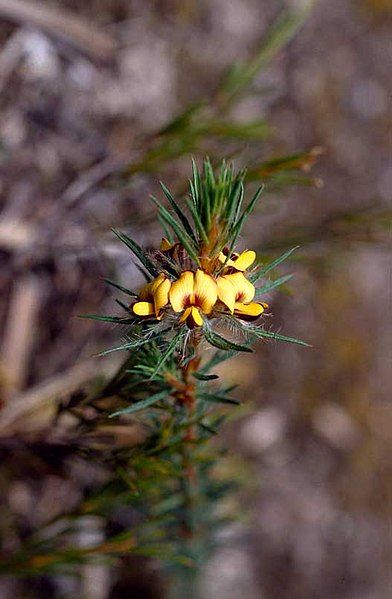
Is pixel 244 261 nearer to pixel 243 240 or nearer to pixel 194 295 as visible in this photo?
pixel 194 295

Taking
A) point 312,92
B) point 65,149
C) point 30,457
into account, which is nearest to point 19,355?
point 30,457

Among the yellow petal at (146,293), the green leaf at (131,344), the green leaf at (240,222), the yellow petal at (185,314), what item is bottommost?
the green leaf at (131,344)

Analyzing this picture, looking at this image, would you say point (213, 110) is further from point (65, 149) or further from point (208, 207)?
point (208, 207)

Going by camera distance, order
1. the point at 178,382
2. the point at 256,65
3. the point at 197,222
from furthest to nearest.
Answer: the point at 256,65, the point at 178,382, the point at 197,222

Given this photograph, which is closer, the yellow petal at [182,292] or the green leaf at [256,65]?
the yellow petal at [182,292]

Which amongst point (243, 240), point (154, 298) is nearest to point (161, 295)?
point (154, 298)

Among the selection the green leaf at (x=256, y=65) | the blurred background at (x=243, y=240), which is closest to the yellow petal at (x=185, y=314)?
the blurred background at (x=243, y=240)

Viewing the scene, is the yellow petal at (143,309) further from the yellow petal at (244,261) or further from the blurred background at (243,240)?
the blurred background at (243,240)

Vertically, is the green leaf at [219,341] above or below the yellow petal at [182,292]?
below

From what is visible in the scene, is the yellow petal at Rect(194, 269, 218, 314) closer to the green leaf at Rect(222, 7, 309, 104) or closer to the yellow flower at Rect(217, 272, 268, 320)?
the yellow flower at Rect(217, 272, 268, 320)
